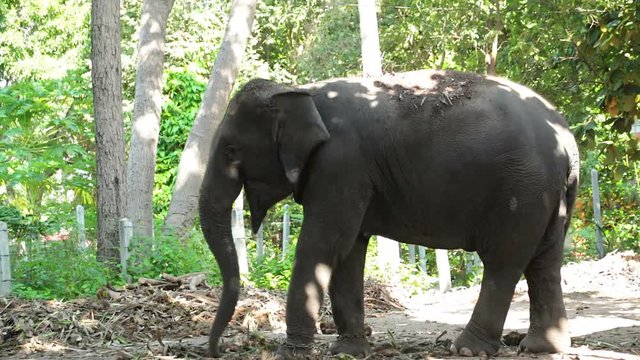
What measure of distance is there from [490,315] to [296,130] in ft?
6.76

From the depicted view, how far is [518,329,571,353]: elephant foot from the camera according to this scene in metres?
7.01

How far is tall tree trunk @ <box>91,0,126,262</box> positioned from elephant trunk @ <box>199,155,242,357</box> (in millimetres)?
7415

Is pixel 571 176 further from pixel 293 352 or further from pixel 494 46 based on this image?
pixel 494 46

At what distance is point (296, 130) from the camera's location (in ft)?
21.9

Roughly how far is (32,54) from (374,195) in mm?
27732

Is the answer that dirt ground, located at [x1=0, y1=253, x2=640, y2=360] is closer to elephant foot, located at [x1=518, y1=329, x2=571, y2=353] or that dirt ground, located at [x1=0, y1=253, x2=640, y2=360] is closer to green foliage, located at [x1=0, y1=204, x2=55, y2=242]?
elephant foot, located at [x1=518, y1=329, x2=571, y2=353]

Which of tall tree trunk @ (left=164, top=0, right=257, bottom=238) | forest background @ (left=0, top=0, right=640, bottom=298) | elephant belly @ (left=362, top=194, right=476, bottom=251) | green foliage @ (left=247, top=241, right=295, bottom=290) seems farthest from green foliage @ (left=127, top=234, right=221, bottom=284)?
elephant belly @ (left=362, top=194, right=476, bottom=251)

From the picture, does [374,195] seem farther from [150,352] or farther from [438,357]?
[150,352]

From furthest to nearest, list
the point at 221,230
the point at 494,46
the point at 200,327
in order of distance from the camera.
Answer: the point at 494,46 < the point at 200,327 < the point at 221,230

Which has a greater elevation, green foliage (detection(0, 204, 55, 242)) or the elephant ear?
green foliage (detection(0, 204, 55, 242))

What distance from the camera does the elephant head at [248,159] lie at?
6.69m

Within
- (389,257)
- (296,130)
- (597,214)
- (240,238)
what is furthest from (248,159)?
(597,214)

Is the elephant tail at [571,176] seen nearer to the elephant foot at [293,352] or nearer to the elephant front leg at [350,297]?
the elephant front leg at [350,297]

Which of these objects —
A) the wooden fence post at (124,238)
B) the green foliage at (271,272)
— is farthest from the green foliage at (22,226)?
the green foliage at (271,272)
